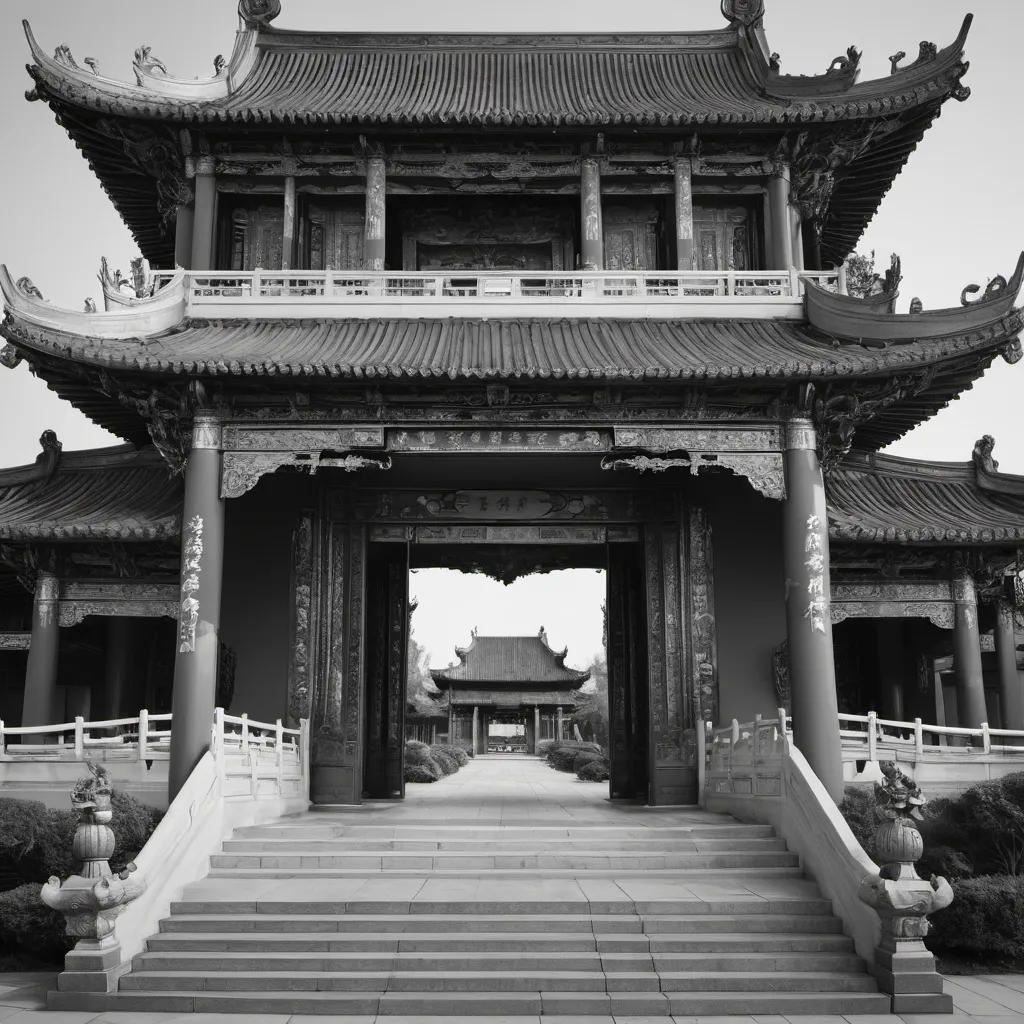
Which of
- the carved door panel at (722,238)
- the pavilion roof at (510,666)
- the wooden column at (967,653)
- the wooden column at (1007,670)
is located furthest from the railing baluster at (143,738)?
the pavilion roof at (510,666)

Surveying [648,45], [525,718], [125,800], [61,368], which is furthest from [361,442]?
Answer: [525,718]

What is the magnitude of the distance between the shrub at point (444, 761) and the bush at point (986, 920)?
19929mm

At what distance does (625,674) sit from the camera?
15.3 metres

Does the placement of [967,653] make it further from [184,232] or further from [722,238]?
[184,232]

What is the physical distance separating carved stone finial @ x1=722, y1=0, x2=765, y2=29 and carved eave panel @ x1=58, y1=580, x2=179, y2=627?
37.7 feet

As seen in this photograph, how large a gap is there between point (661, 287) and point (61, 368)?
6.84 meters

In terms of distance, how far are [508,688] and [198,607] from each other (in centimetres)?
3803

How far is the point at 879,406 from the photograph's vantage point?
11.9 metres

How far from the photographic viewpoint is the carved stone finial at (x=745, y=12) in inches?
649

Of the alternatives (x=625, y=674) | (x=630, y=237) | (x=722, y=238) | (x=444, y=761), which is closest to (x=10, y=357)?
(x=630, y=237)

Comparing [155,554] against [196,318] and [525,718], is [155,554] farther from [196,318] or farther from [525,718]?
[525,718]

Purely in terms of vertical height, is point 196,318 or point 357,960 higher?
point 196,318

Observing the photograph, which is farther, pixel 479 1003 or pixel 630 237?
pixel 630 237

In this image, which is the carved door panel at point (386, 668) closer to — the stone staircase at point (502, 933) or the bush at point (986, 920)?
the stone staircase at point (502, 933)
